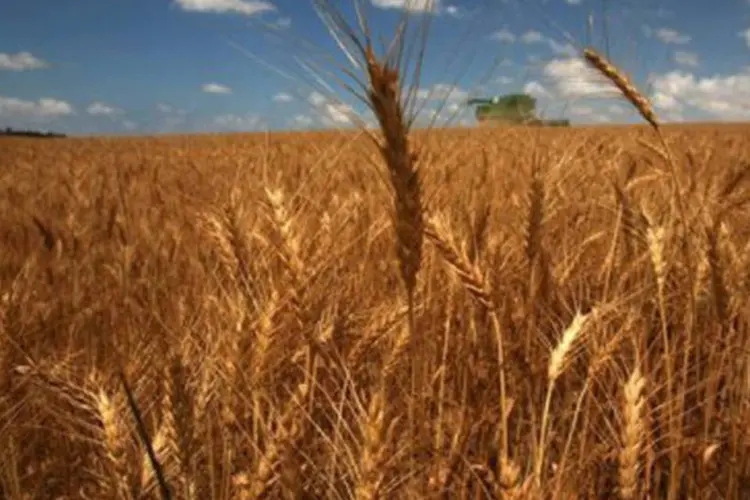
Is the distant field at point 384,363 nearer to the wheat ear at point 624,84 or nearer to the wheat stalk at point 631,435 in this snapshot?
the wheat stalk at point 631,435

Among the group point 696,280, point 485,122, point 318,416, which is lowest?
point 318,416

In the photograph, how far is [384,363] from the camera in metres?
1.30

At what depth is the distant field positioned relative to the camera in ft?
3.34

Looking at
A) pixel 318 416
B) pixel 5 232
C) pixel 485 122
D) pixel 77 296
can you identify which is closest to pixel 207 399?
pixel 318 416

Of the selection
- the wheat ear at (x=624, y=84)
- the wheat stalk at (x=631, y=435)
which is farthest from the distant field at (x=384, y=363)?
the wheat ear at (x=624, y=84)

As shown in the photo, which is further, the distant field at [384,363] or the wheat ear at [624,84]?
the wheat ear at [624,84]

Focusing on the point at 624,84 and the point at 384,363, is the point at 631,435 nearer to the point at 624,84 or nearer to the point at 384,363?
the point at 384,363

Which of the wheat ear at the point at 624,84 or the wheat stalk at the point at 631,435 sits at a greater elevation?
the wheat ear at the point at 624,84

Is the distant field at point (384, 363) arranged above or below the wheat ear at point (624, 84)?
below

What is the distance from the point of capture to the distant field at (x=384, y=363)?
3.34ft

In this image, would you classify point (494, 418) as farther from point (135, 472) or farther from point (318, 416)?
point (135, 472)

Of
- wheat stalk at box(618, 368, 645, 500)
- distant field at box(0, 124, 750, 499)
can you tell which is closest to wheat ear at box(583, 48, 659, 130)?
distant field at box(0, 124, 750, 499)

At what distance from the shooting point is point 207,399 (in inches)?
47.1

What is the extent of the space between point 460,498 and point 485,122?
1.54 m
